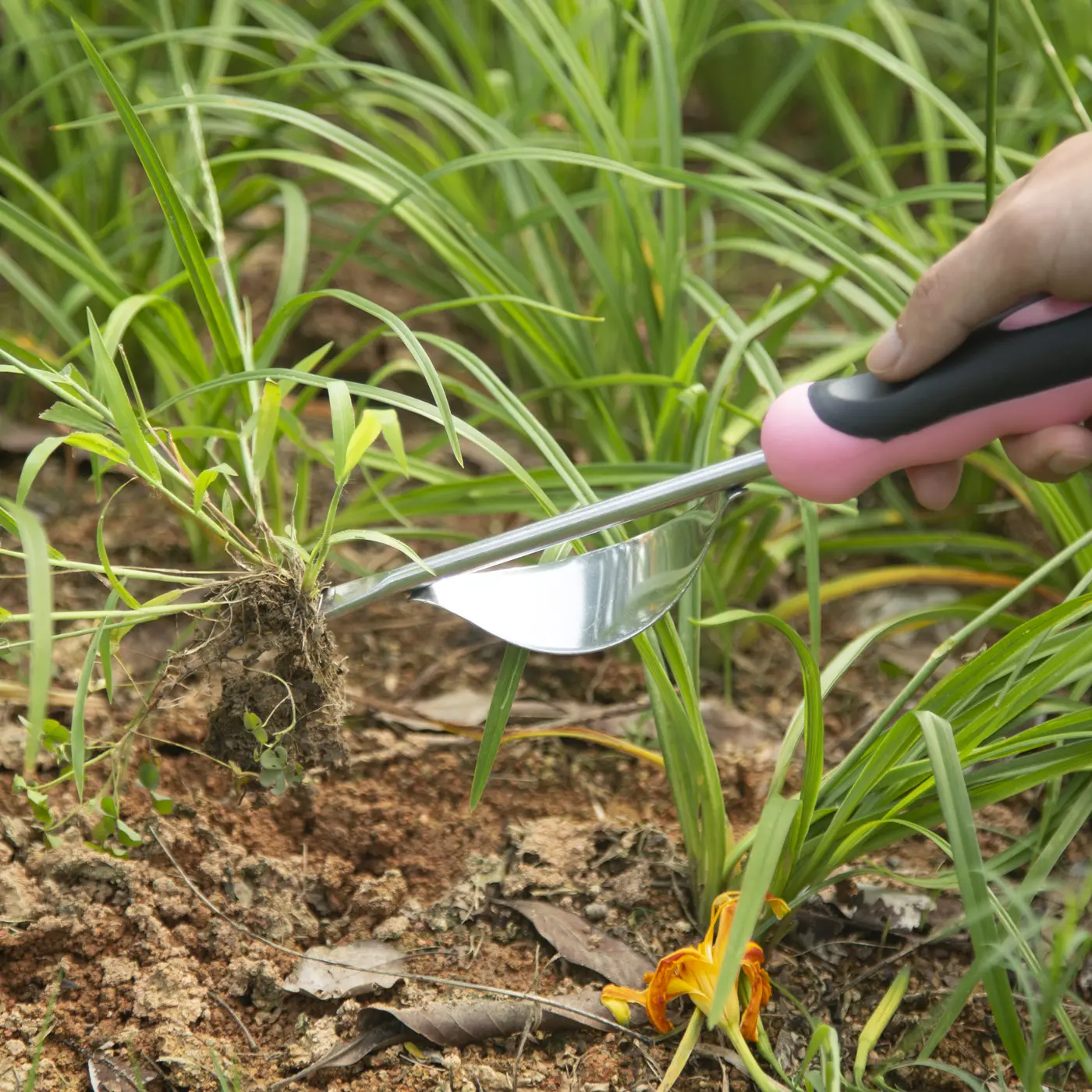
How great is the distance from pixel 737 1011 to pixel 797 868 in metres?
0.15

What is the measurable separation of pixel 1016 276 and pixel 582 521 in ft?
1.36

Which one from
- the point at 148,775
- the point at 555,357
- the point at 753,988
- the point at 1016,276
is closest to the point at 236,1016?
the point at 148,775

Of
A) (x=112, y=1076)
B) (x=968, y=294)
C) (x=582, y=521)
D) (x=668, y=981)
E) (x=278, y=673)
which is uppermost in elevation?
→ (x=968, y=294)

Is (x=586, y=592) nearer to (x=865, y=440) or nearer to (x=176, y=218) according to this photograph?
(x=865, y=440)

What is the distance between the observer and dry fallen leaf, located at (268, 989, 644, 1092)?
0.97 metres

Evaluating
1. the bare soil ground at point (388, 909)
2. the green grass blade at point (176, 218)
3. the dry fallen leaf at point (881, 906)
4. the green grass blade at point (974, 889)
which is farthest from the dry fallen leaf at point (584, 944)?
the green grass blade at point (176, 218)

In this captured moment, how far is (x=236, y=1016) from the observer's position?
3.24ft

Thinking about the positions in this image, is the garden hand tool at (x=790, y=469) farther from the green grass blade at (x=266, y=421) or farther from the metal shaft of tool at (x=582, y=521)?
the green grass blade at (x=266, y=421)

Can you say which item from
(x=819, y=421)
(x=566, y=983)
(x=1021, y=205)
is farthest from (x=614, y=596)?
(x=1021, y=205)

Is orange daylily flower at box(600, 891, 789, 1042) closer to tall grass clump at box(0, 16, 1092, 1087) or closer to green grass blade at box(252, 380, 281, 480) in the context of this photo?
tall grass clump at box(0, 16, 1092, 1087)

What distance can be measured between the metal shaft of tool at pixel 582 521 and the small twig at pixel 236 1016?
0.38 m

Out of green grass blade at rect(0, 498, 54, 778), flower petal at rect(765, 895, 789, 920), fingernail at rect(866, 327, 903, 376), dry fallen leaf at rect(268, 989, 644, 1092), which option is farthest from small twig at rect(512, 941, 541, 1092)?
fingernail at rect(866, 327, 903, 376)

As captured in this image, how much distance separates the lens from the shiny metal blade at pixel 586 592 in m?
1.01

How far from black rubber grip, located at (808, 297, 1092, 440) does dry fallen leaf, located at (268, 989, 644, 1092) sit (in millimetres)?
567
